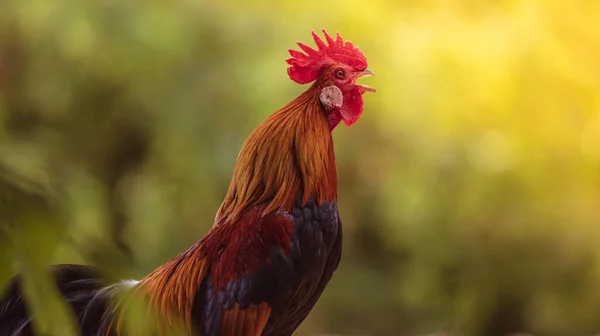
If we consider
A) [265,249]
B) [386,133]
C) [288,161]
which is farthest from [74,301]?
[386,133]

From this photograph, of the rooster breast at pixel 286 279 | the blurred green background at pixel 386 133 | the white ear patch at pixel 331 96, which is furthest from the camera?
the blurred green background at pixel 386 133

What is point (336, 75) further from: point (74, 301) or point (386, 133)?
point (74, 301)

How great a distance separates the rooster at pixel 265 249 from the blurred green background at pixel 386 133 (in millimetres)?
388

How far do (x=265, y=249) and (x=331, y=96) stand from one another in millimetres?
412

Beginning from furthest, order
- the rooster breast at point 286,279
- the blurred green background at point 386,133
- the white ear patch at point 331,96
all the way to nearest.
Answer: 1. the blurred green background at point 386,133
2. the white ear patch at point 331,96
3. the rooster breast at point 286,279

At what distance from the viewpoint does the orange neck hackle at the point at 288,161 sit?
158 cm

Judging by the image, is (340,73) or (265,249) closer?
(265,249)

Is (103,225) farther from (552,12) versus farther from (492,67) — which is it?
(552,12)

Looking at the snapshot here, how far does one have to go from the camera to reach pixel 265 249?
1.50m

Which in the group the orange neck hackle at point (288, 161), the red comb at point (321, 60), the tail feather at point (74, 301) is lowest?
the tail feather at point (74, 301)

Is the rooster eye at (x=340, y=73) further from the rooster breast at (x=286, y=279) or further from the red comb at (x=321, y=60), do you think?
the rooster breast at (x=286, y=279)

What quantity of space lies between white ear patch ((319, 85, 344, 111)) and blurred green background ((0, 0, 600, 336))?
468mm

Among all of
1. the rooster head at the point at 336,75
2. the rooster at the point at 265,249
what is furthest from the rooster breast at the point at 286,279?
the rooster head at the point at 336,75

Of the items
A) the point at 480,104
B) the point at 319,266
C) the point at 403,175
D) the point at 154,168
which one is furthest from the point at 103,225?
the point at 480,104
